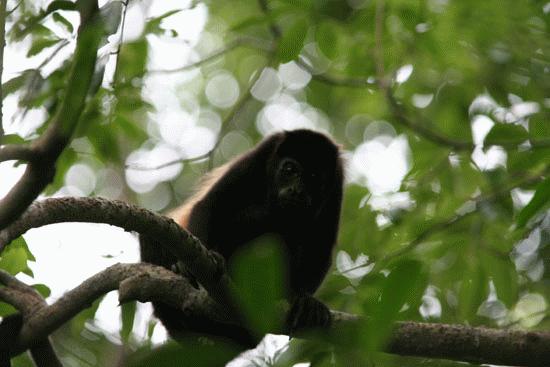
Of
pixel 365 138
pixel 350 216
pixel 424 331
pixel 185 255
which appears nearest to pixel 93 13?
pixel 185 255

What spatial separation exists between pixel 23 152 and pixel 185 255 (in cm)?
139

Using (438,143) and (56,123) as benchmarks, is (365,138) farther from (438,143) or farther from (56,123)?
(56,123)

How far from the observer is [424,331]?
340 cm

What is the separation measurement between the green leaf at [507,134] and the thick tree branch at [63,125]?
96.0 inches

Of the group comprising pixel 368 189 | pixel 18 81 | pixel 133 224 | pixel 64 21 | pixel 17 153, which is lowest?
pixel 368 189

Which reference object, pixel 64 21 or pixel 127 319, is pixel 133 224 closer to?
pixel 64 21

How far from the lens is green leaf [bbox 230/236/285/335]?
127cm

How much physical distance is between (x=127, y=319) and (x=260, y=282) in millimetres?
2769

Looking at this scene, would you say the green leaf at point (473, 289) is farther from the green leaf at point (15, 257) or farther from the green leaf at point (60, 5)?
the green leaf at point (60, 5)

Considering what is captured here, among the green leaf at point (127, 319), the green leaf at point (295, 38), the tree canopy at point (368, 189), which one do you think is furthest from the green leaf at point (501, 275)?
the green leaf at point (127, 319)

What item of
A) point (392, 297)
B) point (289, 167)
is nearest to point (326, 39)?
point (289, 167)

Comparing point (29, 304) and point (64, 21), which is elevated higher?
point (64, 21)

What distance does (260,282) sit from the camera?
1.27 meters

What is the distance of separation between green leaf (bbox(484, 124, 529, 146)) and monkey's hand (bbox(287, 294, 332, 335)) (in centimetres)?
122
